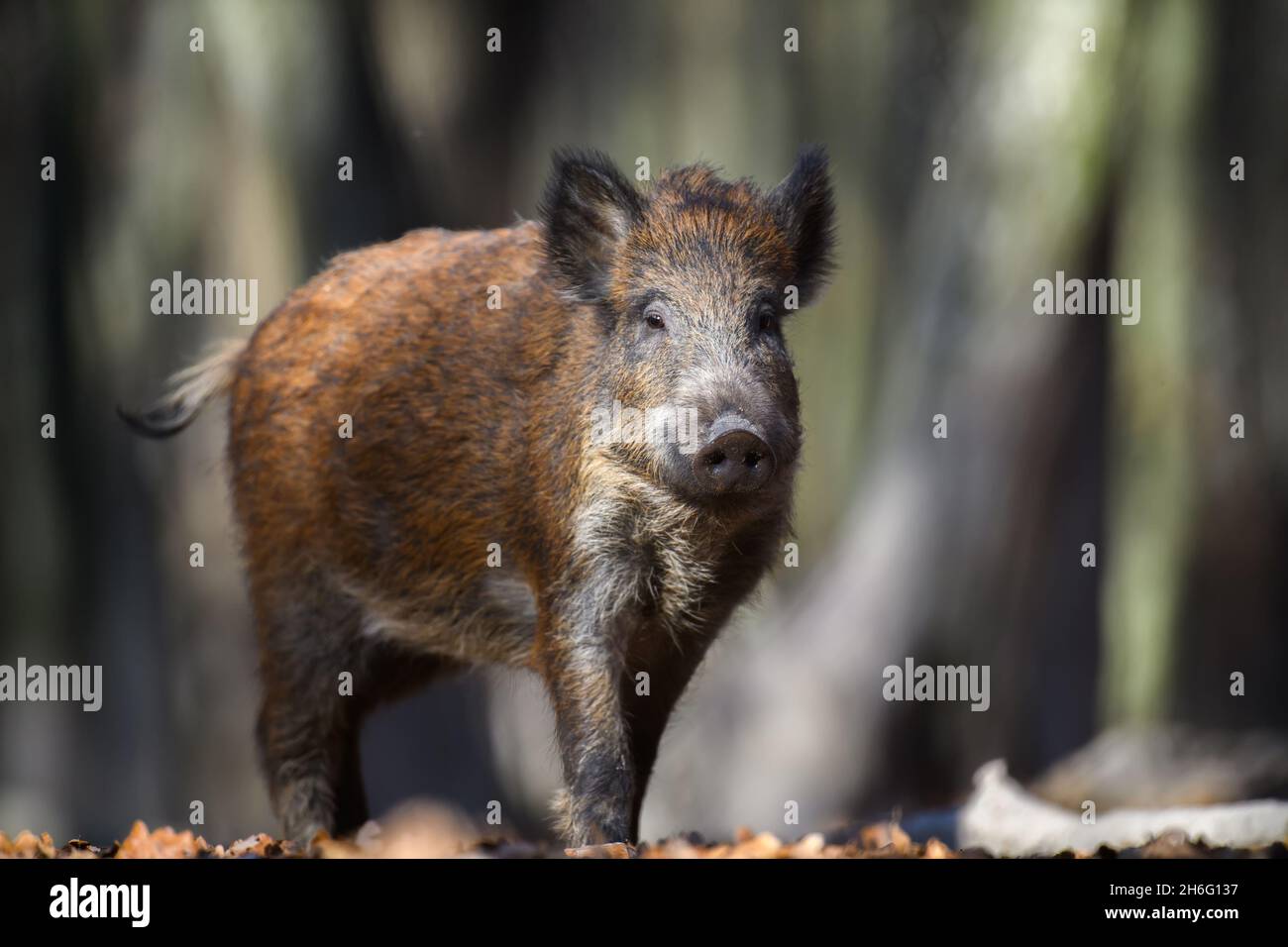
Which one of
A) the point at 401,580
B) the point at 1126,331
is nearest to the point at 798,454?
the point at 401,580

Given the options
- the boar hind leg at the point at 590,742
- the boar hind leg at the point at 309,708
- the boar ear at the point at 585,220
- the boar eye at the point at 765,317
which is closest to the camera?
the boar hind leg at the point at 590,742

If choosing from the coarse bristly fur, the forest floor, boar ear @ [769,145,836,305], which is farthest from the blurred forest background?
the forest floor

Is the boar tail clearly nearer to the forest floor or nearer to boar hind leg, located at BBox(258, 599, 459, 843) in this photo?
boar hind leg, located at BBox(258, 599, 459, 843)

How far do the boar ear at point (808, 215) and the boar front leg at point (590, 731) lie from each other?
5.43 feet

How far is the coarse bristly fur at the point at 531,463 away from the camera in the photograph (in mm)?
5660

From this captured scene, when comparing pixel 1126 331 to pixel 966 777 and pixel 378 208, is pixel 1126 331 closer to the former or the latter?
pixel 966 777

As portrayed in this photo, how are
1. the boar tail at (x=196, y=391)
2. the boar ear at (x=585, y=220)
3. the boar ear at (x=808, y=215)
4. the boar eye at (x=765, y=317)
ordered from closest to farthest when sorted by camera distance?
the boar eye at (x=765, y=317) → the boar ear at (x=585, y=220) → the boar ear at (x=808, y=215) → the boar tail at (x=196, y=391)

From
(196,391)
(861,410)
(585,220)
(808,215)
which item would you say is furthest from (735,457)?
(861,410)

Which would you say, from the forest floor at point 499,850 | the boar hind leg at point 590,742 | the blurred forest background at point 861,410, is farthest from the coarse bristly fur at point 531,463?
the blurred forest background at point 861,410

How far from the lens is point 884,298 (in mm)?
10320

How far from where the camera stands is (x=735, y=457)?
5.24 meters

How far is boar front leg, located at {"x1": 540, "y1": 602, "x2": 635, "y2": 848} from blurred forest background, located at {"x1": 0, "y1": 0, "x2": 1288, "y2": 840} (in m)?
3.44

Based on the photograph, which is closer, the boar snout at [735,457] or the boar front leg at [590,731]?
the boar snout at [735,457]

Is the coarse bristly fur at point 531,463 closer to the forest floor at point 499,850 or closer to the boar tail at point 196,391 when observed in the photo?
the boar tail at point 196,391
